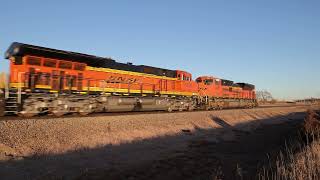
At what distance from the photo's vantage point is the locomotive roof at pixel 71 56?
51.0 ft

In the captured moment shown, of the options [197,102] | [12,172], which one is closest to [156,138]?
[12,172]

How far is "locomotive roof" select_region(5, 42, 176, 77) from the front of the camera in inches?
612

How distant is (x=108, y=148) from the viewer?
1199 cm

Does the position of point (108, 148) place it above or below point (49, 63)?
below

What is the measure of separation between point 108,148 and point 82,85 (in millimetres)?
7158

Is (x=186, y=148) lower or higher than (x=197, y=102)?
lower

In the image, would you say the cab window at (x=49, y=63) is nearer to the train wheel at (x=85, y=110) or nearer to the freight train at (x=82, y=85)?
the freight train at (x=82, y=85)

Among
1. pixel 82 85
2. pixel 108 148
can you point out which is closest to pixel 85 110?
pixel 82 85

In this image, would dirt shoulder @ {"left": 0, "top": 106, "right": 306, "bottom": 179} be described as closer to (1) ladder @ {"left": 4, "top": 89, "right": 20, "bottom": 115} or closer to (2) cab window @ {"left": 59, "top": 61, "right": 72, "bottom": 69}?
(1) ladder @ {"left": 4, "top": 89, "right": 20, "bottom": 115}

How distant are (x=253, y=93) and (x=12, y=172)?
43.9 metres

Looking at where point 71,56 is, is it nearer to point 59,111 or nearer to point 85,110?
point 85,110

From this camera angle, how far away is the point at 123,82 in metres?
21.0

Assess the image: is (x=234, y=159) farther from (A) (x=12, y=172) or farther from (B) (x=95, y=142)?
(A) (x=12, y=172)

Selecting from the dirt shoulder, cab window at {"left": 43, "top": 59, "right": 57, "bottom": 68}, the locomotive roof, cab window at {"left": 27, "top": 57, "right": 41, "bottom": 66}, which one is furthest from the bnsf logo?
cab window at {"left": 27, "top": 57, "right": 41, "bottom": 66}
